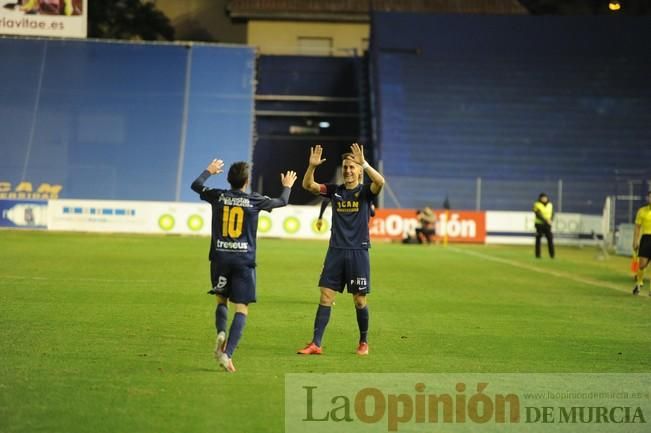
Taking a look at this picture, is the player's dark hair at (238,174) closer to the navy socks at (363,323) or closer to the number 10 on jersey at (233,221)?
the number 10 on jersey at (233,221)

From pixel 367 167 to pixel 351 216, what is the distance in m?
0.79

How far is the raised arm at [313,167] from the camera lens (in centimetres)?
1045

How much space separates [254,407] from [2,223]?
30.9 meters

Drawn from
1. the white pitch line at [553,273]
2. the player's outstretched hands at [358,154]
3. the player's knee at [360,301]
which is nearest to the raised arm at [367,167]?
the player's outstretched hands at [358,154]

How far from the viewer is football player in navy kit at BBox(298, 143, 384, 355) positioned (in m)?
10.9

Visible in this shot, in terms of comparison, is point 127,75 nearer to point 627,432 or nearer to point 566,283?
point 566,283

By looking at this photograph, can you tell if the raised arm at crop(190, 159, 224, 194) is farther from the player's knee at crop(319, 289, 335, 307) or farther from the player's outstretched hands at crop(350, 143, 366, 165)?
the player's knee at crop(319, 289, 335, 307)

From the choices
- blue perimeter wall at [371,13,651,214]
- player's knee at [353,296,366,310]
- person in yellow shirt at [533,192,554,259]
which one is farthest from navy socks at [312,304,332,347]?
blue perimeter wall at [371,13,651,214]

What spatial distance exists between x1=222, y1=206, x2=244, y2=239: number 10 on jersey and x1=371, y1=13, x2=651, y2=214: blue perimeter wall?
104 ft

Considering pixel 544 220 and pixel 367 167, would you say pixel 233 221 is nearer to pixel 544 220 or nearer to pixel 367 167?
pixel 367 167

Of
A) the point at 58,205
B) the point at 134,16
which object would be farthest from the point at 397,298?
the point at 134,16

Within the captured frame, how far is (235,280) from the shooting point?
9734 millimetres

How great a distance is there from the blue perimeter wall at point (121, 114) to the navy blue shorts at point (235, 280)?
108ft

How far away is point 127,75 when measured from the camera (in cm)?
4600
